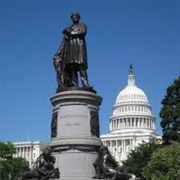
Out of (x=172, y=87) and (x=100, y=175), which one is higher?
(x=172, y=87)

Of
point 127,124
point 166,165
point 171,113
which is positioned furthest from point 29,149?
point 166,165

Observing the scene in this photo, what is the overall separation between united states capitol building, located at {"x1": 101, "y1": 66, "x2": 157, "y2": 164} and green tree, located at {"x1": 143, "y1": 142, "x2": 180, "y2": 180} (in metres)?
106

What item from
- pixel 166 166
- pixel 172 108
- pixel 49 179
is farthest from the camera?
pixel 172 108

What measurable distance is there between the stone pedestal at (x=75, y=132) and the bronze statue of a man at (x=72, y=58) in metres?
1.13

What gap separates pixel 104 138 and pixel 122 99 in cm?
1281

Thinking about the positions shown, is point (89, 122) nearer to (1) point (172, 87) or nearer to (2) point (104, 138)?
(1) point (172, 87)

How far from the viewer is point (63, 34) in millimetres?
24594

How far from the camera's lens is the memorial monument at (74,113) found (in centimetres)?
2212

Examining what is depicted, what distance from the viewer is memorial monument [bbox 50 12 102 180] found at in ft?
72.6

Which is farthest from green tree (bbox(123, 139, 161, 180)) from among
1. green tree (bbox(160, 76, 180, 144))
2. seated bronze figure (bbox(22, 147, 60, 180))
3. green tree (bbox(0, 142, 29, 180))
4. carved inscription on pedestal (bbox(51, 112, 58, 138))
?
seated bronze figure (bbox(22, 147, 60, 180))

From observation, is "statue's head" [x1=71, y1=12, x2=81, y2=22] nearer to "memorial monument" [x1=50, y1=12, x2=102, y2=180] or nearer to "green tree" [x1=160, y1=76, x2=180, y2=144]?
"memorial monument" [x1=50, y1=12, x2=102, y2=180]

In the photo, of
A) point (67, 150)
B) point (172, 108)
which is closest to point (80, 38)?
point (67, 150)

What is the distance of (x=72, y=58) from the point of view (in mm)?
24000

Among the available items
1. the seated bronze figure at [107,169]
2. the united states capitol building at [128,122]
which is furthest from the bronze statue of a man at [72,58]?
the united states capitol building at [128,122]
